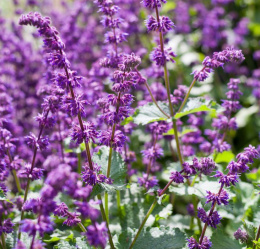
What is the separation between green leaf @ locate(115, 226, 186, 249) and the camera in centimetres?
345

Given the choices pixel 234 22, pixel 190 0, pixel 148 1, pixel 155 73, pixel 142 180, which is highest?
pixel 190 0

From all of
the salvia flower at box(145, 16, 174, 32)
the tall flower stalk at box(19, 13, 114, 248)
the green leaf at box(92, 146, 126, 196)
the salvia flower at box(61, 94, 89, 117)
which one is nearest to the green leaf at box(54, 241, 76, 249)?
the green leaf at box(92, 146, 126, 196)

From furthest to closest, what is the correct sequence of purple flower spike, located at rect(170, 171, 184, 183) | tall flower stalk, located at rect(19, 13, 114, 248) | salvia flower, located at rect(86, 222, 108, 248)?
purple flower spike, located at rect(170, 171, 184, 183), tall flower stalk, located at rect(19, 13, 114, 248), salvia flower, located at rect(86, 222, 108, 248)

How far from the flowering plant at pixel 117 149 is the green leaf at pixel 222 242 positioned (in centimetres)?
1

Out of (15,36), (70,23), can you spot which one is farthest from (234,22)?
(15,36)

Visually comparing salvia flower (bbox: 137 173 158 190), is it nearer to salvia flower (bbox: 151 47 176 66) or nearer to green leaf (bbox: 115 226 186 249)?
green leaf (bbox: 115 226 186 249)

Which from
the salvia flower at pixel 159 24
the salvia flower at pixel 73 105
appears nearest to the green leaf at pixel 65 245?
the salvia flower at pixel 73 105

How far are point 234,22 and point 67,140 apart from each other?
23.4ft

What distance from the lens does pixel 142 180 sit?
4199 millimetres

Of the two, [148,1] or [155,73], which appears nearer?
[148,1]

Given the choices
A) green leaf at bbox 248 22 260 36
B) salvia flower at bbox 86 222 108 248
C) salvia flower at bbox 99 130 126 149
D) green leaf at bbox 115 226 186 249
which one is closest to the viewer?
salvia flower at bbox 86 222 108 248

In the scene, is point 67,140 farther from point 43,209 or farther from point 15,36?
point 15,36

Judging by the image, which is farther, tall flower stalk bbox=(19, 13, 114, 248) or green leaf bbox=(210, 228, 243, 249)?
green leaf bbox=(210, 228, 243, 249)

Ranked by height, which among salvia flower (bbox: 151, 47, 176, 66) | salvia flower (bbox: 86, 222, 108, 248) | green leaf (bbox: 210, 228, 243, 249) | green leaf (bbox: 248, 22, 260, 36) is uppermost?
green leaf (bbox: 248, 22, 260, 36)
